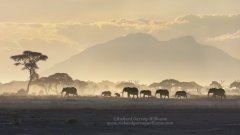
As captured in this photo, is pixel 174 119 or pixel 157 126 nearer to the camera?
pixel 157 126

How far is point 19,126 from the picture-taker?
4150 centimetres

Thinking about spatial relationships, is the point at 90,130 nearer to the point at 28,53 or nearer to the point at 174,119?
the point at 174,119

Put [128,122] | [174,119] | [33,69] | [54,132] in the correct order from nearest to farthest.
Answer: [54,132] < [128,122] < [174,119] < [33,69]

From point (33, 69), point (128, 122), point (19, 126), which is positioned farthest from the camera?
point (33, 69)

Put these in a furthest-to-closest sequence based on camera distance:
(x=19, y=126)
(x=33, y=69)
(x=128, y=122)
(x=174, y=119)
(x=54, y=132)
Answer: (x=33, y=69) → (x=174, y=119) → (x=128, y=122) → (x=19, y=126) → (x=54, y=132)

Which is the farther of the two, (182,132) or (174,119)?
(174,119)

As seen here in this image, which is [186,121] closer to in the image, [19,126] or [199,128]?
[199,128]

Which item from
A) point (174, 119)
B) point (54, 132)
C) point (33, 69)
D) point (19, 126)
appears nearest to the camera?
point (54, 132)

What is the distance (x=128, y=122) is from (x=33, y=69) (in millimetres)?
109764

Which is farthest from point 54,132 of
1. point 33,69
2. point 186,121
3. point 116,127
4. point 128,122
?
point 33,69

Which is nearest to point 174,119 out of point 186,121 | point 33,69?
point 186,121

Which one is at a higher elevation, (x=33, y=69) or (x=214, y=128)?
(x=33, y=69)

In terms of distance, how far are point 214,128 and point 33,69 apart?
377 ft

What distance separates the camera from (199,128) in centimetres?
4184
